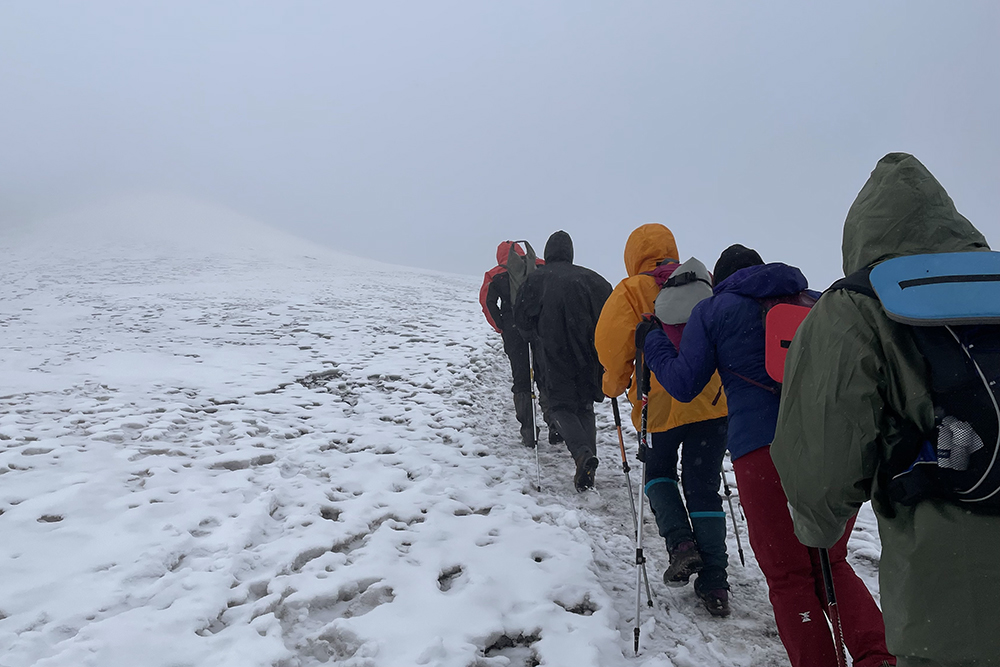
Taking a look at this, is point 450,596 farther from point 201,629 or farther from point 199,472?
point 199,472

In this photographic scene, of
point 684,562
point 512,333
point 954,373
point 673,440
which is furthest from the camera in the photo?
point 512,333

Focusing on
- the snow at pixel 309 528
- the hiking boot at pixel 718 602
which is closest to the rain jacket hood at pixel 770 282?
the hiking boot at pixel 718 602

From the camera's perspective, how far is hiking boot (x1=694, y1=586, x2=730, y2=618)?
362cm

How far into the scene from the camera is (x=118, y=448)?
17.9 feet

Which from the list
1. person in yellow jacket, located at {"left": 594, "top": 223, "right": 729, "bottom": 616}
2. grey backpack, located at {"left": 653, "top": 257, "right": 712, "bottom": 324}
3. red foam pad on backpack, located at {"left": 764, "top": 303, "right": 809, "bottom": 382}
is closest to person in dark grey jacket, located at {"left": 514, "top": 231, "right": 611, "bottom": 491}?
person in yellow jacket, located at {"left": 594, "top": 223, "right": 729, "bottom": 616}

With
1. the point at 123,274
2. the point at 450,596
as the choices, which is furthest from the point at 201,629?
the point at 123,274

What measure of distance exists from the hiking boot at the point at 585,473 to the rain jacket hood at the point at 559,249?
2.34 meters

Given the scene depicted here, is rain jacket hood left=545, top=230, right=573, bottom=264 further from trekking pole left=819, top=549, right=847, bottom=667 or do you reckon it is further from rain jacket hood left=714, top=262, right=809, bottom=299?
trekking pole left=819, top=549, right=847, bottom=667

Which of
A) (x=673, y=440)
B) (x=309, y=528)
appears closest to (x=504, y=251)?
(x=673, y=440)

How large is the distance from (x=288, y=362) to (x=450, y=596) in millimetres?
7122

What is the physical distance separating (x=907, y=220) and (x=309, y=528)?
4311mm

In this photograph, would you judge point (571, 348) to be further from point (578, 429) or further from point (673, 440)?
point (673, 440)

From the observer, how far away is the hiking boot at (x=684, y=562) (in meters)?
3.73

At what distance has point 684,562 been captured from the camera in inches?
147
